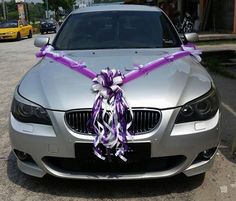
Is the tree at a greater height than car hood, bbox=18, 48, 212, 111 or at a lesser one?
lesser

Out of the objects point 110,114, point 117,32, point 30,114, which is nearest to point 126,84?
point 110,114

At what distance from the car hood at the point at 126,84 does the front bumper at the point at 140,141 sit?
13 cm

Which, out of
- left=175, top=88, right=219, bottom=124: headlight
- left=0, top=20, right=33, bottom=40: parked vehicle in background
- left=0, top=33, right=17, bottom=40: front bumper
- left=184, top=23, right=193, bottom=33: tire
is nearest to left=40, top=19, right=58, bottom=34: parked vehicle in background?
left=0, top=20, right=33, bottom=40: parked vehicle in background

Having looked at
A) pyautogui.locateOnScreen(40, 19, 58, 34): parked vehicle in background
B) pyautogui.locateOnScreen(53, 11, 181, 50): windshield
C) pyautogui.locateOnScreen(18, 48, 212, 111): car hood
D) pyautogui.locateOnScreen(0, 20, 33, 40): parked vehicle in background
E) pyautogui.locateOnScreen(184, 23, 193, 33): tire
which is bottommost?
pyautogui.locateOnScreen(40, 19, 58, 34): parked vehicle in background

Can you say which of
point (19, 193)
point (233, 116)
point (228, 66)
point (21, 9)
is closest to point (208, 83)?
point (19, 193)

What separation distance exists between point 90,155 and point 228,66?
8.50 metres

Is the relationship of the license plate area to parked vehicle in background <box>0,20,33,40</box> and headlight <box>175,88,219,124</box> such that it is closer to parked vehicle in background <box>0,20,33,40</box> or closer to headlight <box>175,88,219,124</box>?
headlight <box>175,88,219,124</box>

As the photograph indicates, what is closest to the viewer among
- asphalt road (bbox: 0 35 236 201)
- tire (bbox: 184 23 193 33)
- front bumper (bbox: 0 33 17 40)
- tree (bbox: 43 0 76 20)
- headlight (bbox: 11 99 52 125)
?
headlight (bbox: 11 99 52 125)

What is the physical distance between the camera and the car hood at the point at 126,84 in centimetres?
356

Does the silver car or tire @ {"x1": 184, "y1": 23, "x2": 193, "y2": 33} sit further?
tire @ {"x1": 184, "y1": 23, "x2": 193, "y2": 33}

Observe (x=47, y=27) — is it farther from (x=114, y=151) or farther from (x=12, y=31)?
(x=114, y=151)

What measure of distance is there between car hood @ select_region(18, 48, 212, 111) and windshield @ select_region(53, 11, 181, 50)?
0.58 m

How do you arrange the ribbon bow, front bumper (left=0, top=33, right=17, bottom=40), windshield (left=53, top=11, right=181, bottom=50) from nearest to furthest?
1. the ribbon bow
2. windshield (left=53, top=11, right=181, bottom=50)
3. front bumper (left=0, top=33, right=17, bottom=40)

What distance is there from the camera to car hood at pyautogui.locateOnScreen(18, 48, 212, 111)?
356 cm
